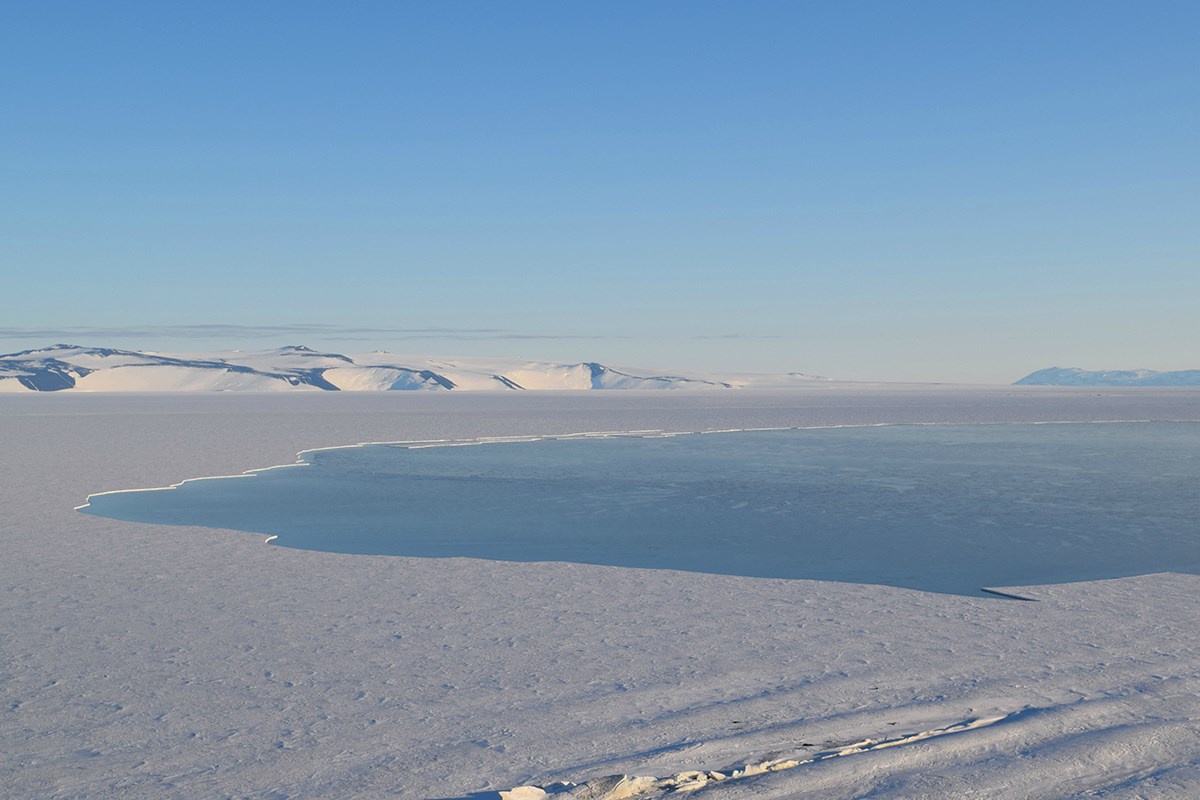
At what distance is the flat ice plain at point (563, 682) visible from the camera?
4414 mm

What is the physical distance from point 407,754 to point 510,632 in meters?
2.31

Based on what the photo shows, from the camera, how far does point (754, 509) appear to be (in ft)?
43.3

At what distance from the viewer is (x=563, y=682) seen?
18.7 ft

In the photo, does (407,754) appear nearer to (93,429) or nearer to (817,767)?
(817,767)

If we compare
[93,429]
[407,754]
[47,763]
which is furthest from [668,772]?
[93,429]

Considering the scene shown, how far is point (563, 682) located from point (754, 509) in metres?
7.78

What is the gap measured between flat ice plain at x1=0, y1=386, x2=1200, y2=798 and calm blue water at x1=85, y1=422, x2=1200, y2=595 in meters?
1.02

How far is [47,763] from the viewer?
457cm

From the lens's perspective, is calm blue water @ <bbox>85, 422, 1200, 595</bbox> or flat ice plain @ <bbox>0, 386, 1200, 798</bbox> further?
calm blue water @ <bbox>85, 422, 1200, 595</bbox>

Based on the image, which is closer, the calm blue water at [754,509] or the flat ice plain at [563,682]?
the flat ice plain at [563,682]

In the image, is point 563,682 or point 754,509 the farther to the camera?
point 754,509

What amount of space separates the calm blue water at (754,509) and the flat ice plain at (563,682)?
3.35 feet

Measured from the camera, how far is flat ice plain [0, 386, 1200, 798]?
4.41 m

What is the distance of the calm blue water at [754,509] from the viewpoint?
31.8 ft
